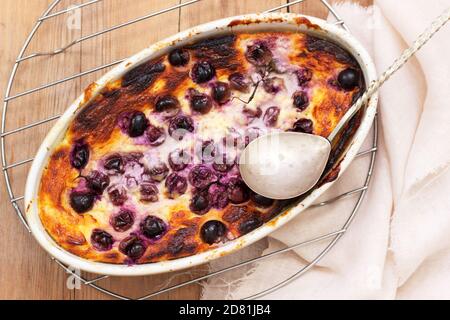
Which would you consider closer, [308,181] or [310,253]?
[308,181]

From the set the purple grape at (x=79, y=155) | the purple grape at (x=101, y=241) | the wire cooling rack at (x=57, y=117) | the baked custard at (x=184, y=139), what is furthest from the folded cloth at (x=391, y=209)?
the purple grape at (x=79, y=155)

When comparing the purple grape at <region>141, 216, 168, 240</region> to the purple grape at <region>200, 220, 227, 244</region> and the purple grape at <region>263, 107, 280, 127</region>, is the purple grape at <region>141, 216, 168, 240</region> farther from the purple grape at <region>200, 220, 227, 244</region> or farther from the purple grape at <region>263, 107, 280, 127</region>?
the purple grape at <region>263, 107, 280, 127</region>

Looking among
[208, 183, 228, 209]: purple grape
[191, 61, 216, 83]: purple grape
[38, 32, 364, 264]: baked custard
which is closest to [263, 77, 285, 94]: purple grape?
[38, 32, 364, 264]: baked custard

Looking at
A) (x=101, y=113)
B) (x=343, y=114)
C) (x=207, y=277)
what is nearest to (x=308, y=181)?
(x=343, y=114)
